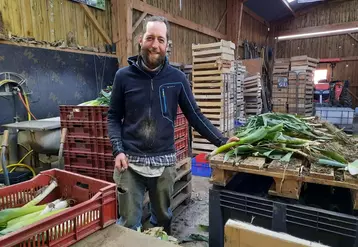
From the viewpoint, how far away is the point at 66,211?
3.86 feet

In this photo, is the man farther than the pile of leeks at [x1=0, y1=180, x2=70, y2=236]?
Yes

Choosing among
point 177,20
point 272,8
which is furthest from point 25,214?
point 272,8

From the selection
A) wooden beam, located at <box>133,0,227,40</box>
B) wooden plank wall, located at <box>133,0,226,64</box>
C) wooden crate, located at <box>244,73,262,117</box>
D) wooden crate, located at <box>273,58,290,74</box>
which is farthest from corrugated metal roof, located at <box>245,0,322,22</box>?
wooden crate, located at <box>244,73,262,117</box>

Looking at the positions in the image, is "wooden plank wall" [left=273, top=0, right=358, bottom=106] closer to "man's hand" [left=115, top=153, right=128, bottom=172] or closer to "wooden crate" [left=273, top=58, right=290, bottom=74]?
"wooden crate" [left=273, top=58, right=290, bottom=74]

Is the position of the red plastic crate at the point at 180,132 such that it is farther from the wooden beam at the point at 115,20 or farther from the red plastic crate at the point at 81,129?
the wooden beam at the point at 115,20

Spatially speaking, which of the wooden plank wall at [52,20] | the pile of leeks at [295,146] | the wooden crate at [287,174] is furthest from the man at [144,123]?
the wooden plank wall at [52,20]

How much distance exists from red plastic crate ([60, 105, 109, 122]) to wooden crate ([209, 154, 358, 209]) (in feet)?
4.92

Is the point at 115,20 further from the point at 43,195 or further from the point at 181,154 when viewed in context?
the point at 43,195

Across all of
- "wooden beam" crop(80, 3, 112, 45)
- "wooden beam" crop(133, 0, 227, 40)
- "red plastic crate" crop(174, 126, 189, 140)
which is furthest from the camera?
"wooden beam" crop(133, 0, 227, 40)

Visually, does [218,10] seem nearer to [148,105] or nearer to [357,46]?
[357,46]

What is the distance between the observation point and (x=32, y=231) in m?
1.05

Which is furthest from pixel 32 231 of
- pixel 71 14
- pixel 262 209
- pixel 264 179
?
pixel 71 14

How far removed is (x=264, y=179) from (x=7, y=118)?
12.8 ft

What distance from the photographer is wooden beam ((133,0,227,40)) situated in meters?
6.64
